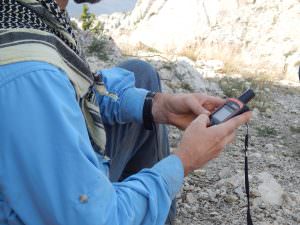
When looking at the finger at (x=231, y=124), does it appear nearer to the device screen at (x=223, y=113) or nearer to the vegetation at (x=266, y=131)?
the device screen at (x=223, y=113)

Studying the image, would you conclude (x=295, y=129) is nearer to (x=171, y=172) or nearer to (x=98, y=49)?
(x=98, y=49)

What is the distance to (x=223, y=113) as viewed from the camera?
5.37 ft

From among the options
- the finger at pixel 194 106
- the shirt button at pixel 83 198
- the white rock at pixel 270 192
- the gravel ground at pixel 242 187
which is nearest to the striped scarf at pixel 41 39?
the shirt button at pixel 83 198

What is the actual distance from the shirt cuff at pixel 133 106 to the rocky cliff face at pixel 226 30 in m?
10.7

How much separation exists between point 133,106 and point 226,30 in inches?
622

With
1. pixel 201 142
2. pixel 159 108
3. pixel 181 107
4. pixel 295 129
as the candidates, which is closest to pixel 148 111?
pixel 159 108

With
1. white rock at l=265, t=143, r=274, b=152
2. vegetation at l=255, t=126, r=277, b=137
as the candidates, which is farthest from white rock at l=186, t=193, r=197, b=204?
vegetation at l=255, t=126, r=277, b=137

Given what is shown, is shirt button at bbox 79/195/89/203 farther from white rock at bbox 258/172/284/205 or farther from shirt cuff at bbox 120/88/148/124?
white rock at bbox 258/172/284/205

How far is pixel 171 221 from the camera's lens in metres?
2.29

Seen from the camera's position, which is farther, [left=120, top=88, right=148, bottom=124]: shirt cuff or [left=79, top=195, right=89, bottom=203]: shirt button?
[left=120, top=88, right=148, bottom=124]: shirt cuff

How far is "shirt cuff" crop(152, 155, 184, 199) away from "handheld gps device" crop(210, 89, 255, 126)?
8.2 inches

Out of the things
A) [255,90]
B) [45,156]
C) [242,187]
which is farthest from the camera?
[255,90]

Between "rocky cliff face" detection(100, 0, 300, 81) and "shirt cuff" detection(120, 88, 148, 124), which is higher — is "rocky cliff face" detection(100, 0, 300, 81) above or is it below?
below

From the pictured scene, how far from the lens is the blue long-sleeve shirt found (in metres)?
1.08
